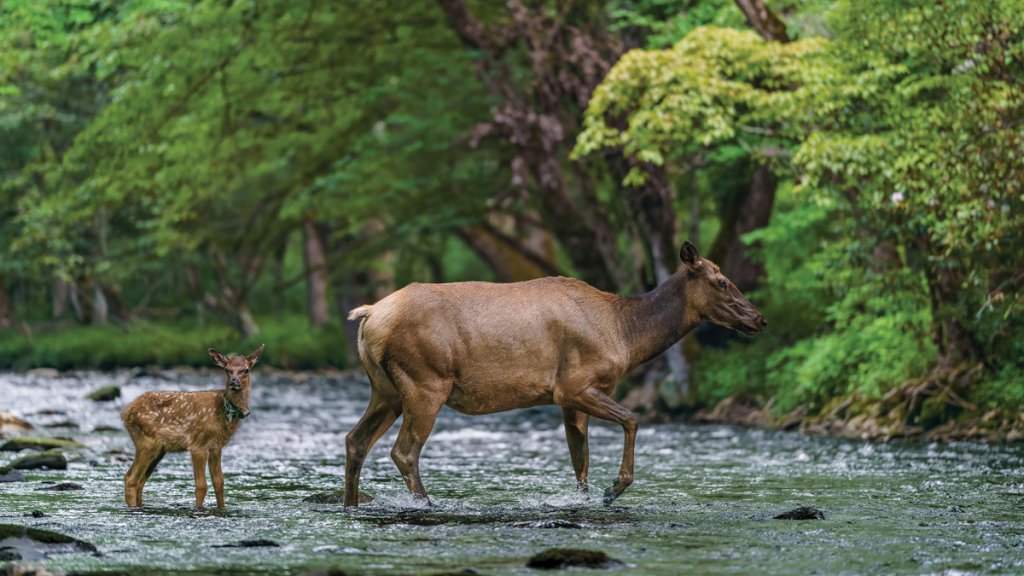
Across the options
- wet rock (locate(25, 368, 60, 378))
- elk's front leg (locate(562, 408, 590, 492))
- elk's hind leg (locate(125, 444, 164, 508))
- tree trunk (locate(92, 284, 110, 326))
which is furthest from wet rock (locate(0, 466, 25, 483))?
tree trunk (locate(92, 284, 110, 326))

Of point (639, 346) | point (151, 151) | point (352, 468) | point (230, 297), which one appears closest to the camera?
point (352, 468)

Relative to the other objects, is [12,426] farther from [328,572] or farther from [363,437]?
[328,572]

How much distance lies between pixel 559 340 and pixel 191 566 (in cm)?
471

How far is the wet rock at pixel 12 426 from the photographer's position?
830 inches

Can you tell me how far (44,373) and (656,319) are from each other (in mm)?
34804

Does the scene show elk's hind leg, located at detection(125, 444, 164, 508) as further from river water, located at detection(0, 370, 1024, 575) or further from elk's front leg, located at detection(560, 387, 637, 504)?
elk's front leg, located at detection(560, 387, 637, 504)

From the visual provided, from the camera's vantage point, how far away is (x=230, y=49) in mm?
31922

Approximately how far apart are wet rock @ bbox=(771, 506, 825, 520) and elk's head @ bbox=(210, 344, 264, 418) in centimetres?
421

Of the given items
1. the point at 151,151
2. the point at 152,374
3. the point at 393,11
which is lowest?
the point at 152,374

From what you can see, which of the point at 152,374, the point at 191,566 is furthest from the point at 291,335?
the point at 191,566

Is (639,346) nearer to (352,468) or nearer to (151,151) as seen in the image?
(352,468)

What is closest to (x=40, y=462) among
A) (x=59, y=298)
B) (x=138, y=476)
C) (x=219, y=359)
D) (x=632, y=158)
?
(x=138, y=476)

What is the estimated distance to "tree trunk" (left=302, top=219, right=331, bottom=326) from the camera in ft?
166

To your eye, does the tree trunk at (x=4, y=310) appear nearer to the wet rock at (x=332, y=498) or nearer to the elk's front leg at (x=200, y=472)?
the wet rock at (x=332, y=498)
